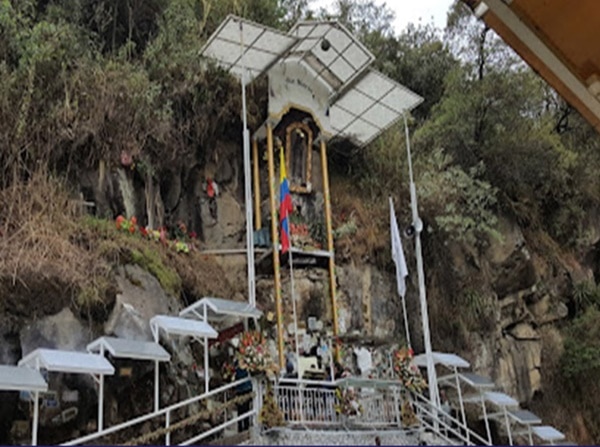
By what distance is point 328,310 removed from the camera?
13797 mm

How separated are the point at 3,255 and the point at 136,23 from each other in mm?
8321

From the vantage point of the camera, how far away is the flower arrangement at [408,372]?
1143 centimetres

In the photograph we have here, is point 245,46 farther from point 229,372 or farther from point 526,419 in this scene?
point 526,419

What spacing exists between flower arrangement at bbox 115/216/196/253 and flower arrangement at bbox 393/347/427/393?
476 cm

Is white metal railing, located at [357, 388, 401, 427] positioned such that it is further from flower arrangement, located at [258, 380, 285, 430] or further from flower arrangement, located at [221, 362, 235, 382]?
flower arrangement, located at [221, 362, 235, 382]

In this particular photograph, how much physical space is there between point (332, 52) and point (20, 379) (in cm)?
1048

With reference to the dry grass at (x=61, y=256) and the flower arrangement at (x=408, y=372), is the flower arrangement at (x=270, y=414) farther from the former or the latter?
the flower arrangement at (x=408, y=372)

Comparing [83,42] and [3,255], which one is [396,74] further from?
[3,255]

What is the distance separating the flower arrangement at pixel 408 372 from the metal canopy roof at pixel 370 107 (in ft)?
22.2

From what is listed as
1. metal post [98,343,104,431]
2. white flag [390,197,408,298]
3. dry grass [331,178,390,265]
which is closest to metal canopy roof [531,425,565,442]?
white flag [390,197,408,298]

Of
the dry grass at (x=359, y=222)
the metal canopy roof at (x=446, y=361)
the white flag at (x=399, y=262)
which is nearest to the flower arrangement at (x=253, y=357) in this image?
the metal canopy roof at (x=446, y=361)

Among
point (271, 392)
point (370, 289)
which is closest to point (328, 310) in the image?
point (370, 289)

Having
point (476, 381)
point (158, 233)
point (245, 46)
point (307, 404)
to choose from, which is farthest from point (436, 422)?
point (245, 46)

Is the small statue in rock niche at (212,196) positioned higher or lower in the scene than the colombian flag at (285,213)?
higher
